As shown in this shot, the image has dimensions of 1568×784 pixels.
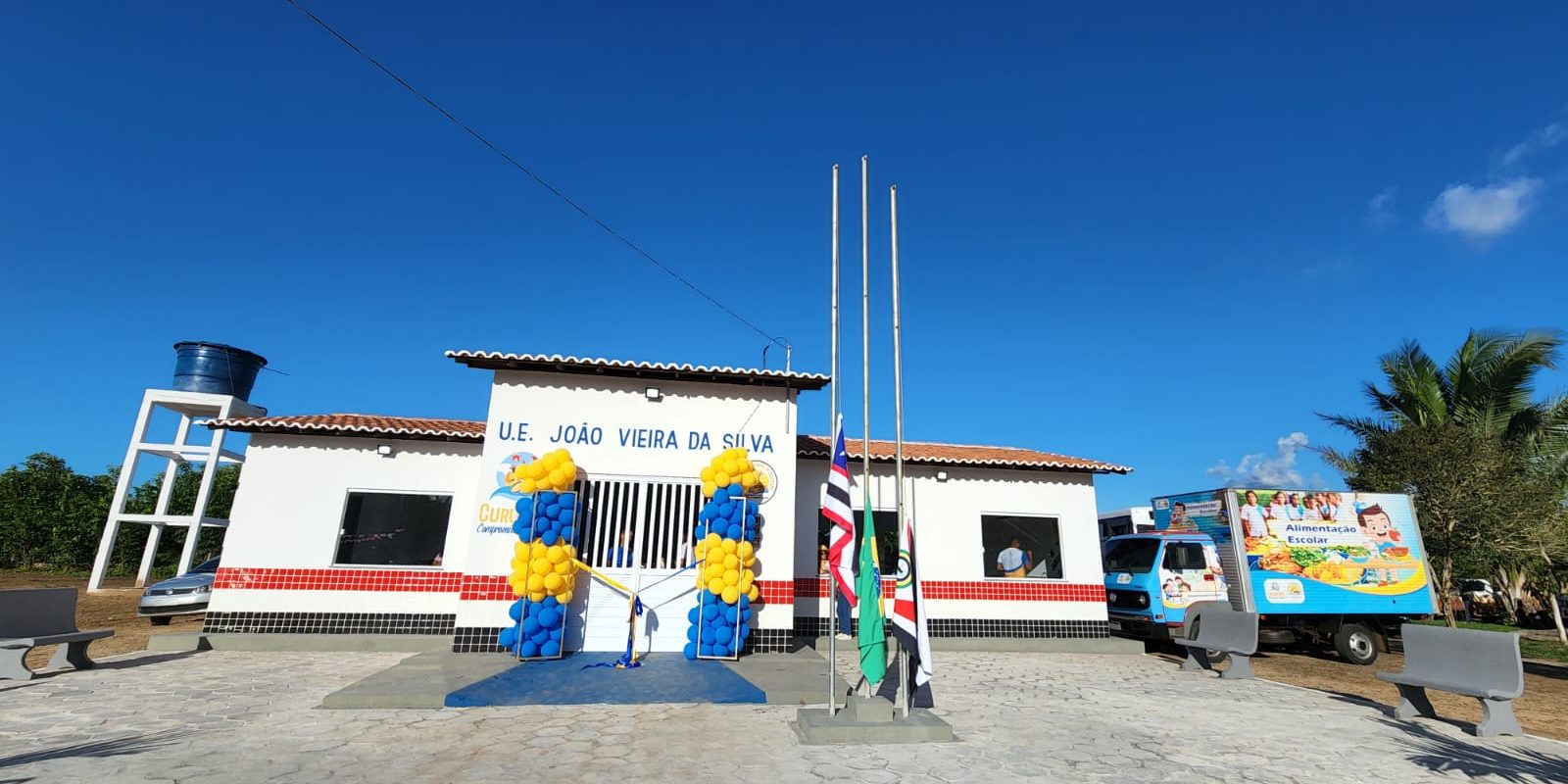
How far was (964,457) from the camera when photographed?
13352 mm

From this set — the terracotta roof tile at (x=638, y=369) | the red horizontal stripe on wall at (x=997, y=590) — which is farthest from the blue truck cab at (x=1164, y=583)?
the terracotta roof tile at (x=638, y=369)

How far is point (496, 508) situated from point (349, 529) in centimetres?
350

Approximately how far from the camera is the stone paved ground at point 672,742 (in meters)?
4.57

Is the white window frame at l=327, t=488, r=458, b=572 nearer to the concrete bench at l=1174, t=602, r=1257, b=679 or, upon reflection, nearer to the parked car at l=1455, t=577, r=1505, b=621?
the concrete bench at l=1174, t=602, r=1257, b=679

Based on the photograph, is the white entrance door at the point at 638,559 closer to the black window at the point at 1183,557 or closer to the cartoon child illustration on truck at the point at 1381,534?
the black window at the point at 1183,557

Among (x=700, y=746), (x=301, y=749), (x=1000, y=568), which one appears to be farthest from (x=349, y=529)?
(x=1000, y=568)

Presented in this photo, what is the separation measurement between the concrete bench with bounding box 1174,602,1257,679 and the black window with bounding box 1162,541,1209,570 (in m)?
1.51

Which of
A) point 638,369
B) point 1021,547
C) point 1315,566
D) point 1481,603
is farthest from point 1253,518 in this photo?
point 1481,603

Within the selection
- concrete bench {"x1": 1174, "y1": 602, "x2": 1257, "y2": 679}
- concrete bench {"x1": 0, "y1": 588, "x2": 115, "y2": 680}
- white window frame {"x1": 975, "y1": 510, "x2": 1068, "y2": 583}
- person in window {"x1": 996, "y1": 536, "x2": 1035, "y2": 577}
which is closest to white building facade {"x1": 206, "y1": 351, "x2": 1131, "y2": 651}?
white window frame {"x1": 975, "y1": 510, "x2": 1068, "y2": 583}

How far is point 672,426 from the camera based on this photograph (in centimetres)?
1038

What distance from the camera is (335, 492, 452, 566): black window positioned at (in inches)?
425

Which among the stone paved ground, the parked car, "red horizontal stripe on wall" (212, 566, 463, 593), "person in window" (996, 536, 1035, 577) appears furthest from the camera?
the parked car

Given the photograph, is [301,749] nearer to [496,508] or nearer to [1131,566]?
[496,508]

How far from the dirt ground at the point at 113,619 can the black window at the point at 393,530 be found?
104 inches
